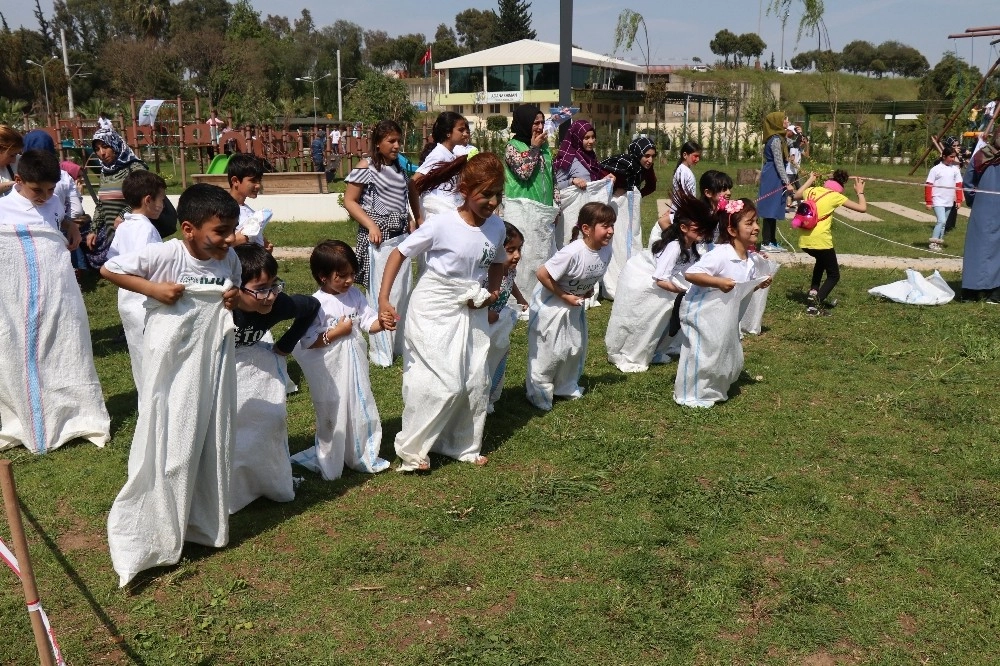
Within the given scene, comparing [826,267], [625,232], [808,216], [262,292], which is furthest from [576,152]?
[262,292]

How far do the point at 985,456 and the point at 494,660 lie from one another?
141 inches

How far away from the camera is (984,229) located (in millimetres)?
9477

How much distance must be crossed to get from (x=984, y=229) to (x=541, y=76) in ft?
204

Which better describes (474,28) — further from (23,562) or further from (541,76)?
(23,562)

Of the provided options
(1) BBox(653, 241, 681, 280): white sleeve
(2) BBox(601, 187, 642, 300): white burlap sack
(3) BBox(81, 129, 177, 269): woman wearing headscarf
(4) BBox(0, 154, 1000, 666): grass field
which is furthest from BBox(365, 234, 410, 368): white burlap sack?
(2) BBox(601, 187, 642, 300): white burlap sack

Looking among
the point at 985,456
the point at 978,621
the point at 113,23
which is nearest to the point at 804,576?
the point at 978,621

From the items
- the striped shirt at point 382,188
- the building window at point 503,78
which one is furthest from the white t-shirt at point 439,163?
the building window at point 503,78

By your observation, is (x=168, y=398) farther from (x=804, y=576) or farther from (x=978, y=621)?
(x=978, y=621)

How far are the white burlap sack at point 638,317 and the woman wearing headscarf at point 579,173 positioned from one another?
6.51ft

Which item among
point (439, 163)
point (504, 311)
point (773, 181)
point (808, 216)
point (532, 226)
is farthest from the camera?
point (773, 181)

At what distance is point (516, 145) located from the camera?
8.19 meters

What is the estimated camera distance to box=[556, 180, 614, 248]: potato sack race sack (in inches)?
362

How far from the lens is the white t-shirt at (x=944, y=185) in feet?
45.2

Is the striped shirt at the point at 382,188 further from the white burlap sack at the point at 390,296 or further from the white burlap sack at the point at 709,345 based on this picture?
the white burlap sack at the point at 709,345
